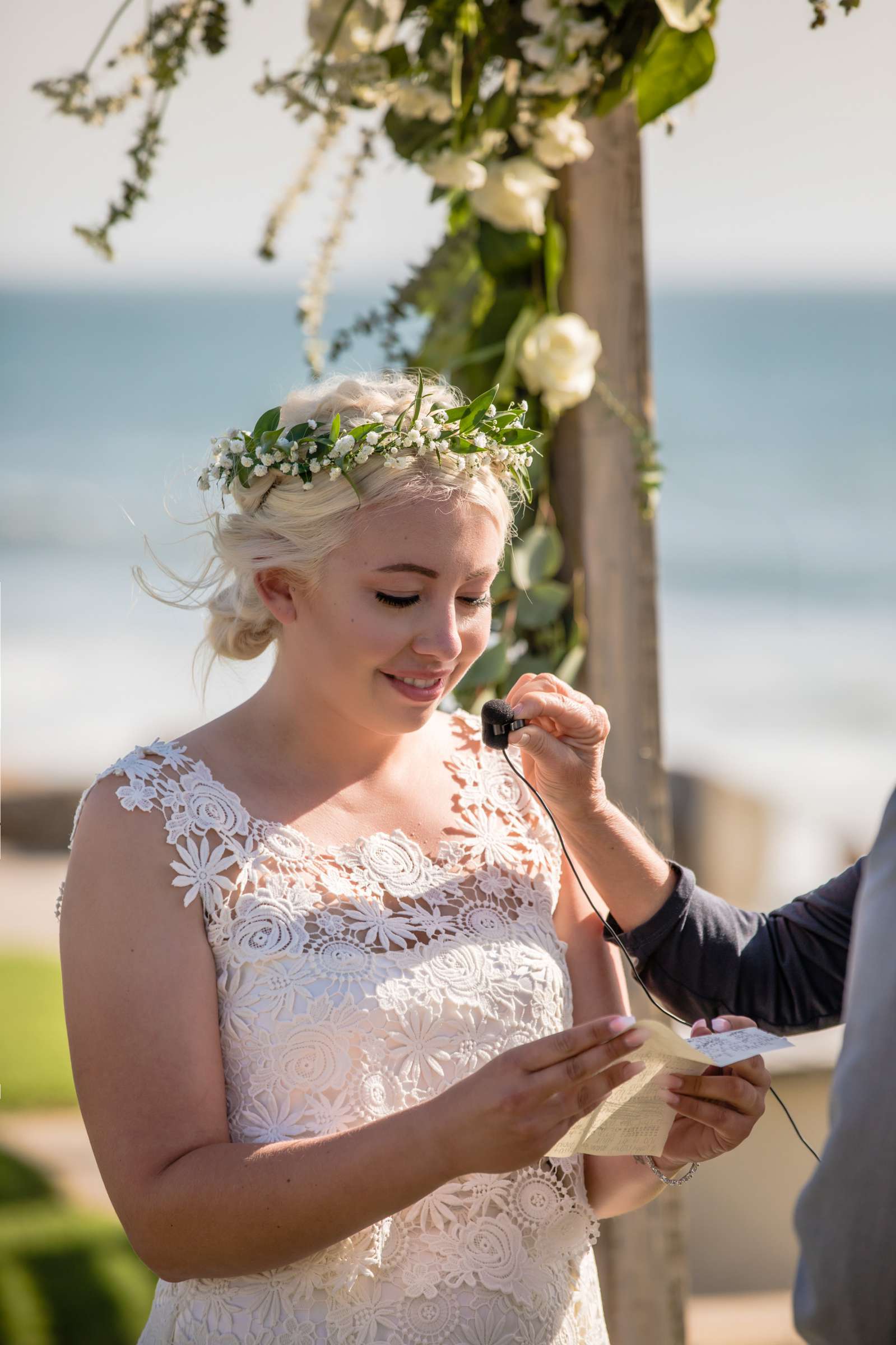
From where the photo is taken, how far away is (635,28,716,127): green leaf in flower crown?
7.65 feet

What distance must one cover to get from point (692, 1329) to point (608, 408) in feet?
9.62

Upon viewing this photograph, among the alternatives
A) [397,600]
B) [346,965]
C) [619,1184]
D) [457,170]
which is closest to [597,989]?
[619,1184]

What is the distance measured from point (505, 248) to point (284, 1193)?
1902 mm

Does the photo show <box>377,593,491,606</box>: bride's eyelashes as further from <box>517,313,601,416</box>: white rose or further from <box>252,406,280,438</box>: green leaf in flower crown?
<box>517,313,601,416</box>: white rose

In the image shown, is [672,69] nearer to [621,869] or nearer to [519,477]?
[519,477]

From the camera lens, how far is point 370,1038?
1.75 meters

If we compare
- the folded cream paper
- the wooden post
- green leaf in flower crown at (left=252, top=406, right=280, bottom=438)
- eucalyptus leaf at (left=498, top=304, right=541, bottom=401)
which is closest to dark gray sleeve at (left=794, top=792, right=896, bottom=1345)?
the folded cream paper

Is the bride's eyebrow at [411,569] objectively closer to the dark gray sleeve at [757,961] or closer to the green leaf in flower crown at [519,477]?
the green leaf in flower crown at [519,477]

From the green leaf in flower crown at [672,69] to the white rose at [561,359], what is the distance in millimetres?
448

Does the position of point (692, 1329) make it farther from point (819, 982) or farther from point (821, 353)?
point (821, 353)

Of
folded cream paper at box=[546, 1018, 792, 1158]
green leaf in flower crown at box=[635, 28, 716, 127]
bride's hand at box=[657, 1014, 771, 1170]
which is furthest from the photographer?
green leaf in flower crown at box=[635, 28, 716, 127]

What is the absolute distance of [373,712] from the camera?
1.89 m

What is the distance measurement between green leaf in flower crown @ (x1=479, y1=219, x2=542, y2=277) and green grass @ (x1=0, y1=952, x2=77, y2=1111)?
377 cm

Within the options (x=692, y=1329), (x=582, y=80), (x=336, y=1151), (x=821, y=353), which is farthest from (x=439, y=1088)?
(x=821, y=353)
